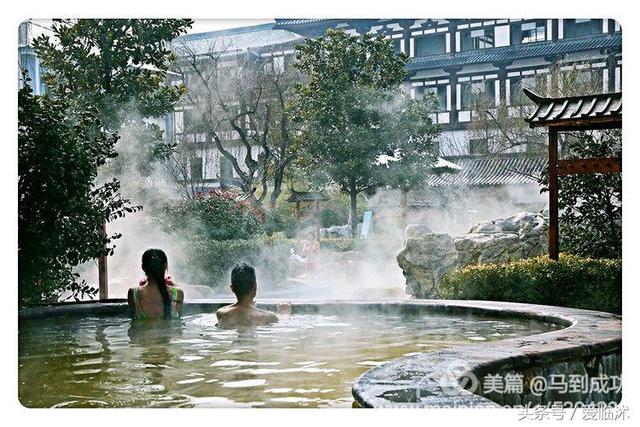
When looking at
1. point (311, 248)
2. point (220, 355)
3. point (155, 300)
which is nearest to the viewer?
point (220, 355)

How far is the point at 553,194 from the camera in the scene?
20.8ft

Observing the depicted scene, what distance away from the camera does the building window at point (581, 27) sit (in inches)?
209

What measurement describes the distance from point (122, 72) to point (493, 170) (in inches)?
119

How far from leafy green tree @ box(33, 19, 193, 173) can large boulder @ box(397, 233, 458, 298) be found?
7.59 ft

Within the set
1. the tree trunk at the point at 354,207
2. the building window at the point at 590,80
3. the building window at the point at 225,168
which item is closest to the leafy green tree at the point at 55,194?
the building window at the point at 225,168

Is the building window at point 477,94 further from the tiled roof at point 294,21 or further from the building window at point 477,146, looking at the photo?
the tiled roof at point 294,21

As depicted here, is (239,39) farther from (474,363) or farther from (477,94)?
(474,363)

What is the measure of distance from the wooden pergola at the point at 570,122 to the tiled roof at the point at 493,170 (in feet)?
0.77

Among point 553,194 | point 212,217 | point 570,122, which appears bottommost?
point 212,217

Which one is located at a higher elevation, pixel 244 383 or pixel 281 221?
pixel 281 221

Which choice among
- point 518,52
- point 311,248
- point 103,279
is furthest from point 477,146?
point 103,279

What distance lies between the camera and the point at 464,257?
7.75m

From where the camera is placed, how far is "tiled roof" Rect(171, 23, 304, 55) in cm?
573

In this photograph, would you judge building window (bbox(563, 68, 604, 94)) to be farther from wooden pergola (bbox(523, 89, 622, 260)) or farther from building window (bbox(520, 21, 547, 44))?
building window (bbox(520, 21, 547, 44))
